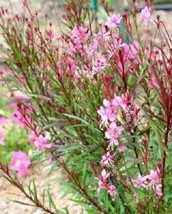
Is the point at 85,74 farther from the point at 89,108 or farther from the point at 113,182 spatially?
the point at 113,182

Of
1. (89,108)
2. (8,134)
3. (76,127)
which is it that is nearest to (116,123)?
(89,108)

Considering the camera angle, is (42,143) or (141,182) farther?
(42,143)

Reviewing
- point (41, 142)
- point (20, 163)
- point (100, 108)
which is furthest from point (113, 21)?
point (20, 163)

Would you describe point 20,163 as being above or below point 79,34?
below

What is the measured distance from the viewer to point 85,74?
2.53 meters

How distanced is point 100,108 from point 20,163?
2.45 metres

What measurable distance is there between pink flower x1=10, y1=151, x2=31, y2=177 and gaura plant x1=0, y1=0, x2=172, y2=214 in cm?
165

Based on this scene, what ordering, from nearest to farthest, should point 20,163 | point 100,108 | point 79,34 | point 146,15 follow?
1. point 100,108
2. point 146,15
3. point 79,34
4. point 20,163

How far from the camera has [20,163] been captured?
181 inches

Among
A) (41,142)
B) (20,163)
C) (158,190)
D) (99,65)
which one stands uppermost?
(99,65)

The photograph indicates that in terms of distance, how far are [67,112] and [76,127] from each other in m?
0.08

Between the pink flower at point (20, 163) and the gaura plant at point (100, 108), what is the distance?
165cm

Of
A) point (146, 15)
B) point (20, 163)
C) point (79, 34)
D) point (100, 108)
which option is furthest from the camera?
point (20, 163)

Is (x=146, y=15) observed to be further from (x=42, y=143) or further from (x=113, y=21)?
(x=42, y=143)
